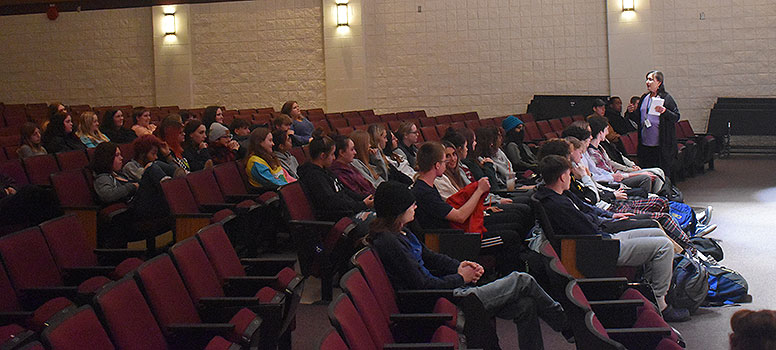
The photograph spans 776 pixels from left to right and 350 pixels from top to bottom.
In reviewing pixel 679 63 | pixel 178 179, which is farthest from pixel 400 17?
pixel 178 179

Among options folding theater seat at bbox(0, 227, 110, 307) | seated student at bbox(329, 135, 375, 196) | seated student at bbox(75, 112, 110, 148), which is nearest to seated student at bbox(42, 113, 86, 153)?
seated student at bbox(75, 112, 110, 148)

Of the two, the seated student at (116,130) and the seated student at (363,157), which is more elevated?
the seated student at (116,130)

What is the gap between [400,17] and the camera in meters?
13.6

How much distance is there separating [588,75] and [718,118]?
206 centimetres

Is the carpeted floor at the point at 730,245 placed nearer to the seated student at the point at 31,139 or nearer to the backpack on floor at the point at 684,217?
the backpack on floor at the point at 684,217

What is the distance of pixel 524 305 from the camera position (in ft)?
11.7

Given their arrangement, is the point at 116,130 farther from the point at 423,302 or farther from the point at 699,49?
the point at 699,49

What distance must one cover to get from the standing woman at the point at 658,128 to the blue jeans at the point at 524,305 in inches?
197

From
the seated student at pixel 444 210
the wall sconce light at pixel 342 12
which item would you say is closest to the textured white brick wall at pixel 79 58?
the wall sconce light at pixel 342 12

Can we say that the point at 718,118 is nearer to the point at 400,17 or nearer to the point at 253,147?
the point at 400,17

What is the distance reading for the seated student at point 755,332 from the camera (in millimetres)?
1972

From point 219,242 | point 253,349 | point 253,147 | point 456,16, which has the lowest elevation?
point 253,349

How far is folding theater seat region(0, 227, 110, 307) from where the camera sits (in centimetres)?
333

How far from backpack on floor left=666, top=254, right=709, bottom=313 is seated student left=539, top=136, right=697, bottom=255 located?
2.08ft
